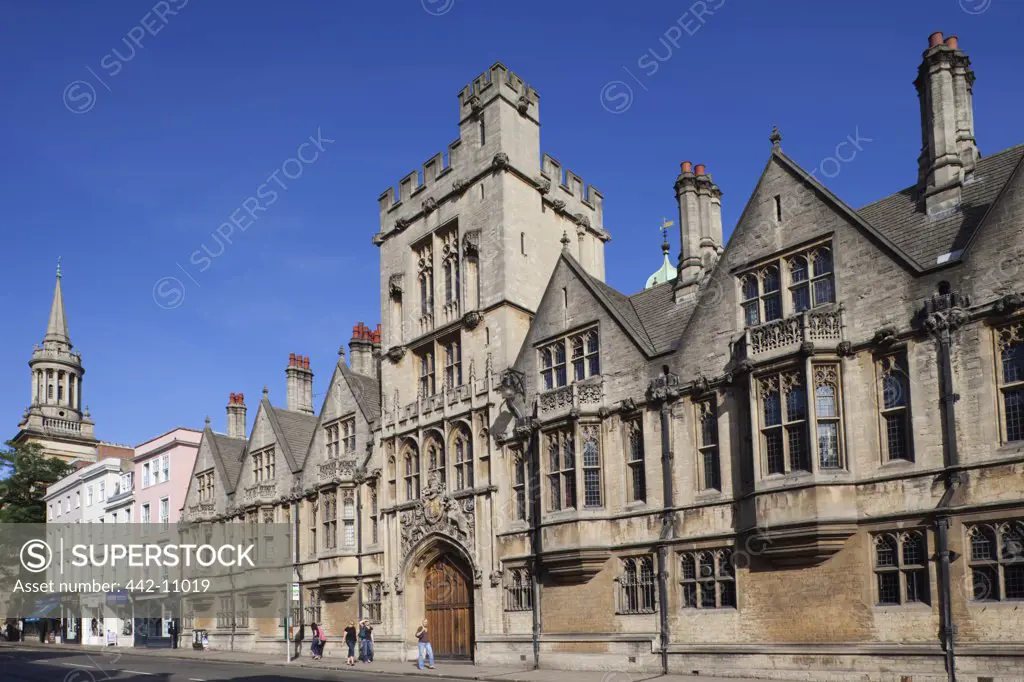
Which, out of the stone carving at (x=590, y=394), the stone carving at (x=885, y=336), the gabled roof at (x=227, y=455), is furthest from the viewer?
the gabled roof at (x=227, y=455)

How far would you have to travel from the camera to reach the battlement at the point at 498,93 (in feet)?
117

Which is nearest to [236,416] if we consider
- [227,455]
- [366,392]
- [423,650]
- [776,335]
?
[227,455]

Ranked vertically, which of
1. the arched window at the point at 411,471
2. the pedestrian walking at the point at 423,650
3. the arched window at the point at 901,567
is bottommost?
the pedestrian walking at the point at 423,650

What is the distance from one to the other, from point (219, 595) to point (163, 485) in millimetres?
12314

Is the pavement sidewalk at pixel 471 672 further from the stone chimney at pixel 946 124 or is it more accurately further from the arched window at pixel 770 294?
the stone chimney at pixel 946 124

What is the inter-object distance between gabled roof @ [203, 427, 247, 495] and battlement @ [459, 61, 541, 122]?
25290 mm

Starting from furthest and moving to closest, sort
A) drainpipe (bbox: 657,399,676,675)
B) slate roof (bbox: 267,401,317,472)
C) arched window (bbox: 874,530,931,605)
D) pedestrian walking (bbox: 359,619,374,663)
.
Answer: slate roof (bbox: 267,401,317,472) → pedestrian walking (bbox: 359,619,374,663) → drainpipe (bbox: 657,399,676,675) → arched window (bbox: 874,530,931,605)

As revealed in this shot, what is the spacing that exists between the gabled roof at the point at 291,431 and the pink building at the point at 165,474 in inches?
472

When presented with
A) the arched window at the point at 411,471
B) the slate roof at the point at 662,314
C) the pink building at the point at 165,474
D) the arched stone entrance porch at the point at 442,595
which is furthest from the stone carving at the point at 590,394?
the pink building at the point at 165,474

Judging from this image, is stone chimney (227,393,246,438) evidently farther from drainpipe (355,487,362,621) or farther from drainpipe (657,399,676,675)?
drainpipe (657,399,676,675)

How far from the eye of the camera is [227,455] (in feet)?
175

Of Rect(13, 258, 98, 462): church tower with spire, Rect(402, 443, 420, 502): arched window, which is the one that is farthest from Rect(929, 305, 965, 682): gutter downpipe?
Rect(13, 258, 98, 462): church tower with spire

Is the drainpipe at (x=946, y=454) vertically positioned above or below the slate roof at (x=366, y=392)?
below

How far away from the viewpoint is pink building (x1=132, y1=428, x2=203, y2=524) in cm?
5772
